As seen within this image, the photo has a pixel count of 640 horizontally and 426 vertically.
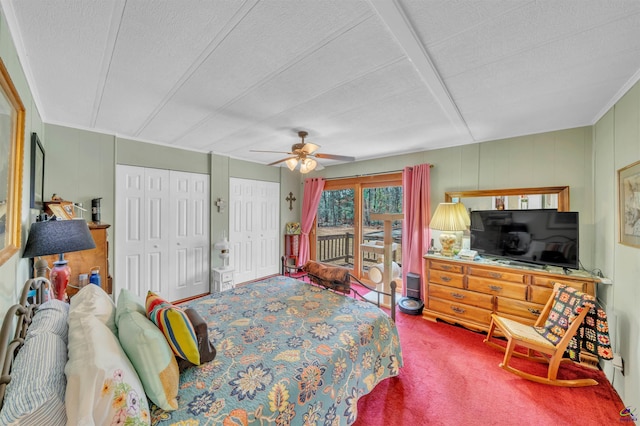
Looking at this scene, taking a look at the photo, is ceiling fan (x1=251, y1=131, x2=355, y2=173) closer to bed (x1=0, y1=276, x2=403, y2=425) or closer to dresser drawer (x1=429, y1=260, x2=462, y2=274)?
bed (x1=0, y1=276, x2=403, y2=425)

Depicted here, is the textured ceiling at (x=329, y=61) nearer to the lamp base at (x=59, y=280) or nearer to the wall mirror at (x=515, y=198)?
the wall mirror at (x=515, y=198)

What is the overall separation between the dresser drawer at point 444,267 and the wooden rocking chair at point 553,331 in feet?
2.17

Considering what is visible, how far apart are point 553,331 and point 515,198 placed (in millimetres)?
1495

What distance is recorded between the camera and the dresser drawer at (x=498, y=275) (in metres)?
2.59

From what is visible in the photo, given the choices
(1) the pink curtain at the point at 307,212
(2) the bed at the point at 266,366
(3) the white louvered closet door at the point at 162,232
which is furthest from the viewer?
(1) the pink curtain at the point at 307,212

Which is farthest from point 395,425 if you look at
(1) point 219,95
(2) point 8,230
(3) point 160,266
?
(3) point 160,266

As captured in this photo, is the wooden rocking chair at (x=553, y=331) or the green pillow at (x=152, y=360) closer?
the green pillow at (x=152, y=360)

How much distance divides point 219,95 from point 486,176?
10.7ft

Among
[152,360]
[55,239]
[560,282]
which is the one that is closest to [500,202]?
[560,282]

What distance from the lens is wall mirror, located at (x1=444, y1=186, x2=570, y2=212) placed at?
2.71 meters

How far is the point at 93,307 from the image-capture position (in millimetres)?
1315

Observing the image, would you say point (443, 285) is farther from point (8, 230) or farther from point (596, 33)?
point (8, 230)

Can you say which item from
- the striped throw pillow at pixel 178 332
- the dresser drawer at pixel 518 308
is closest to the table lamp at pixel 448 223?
the dresser drawer at pixel 518 308

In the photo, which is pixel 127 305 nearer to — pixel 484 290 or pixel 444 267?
pixel 444 267
